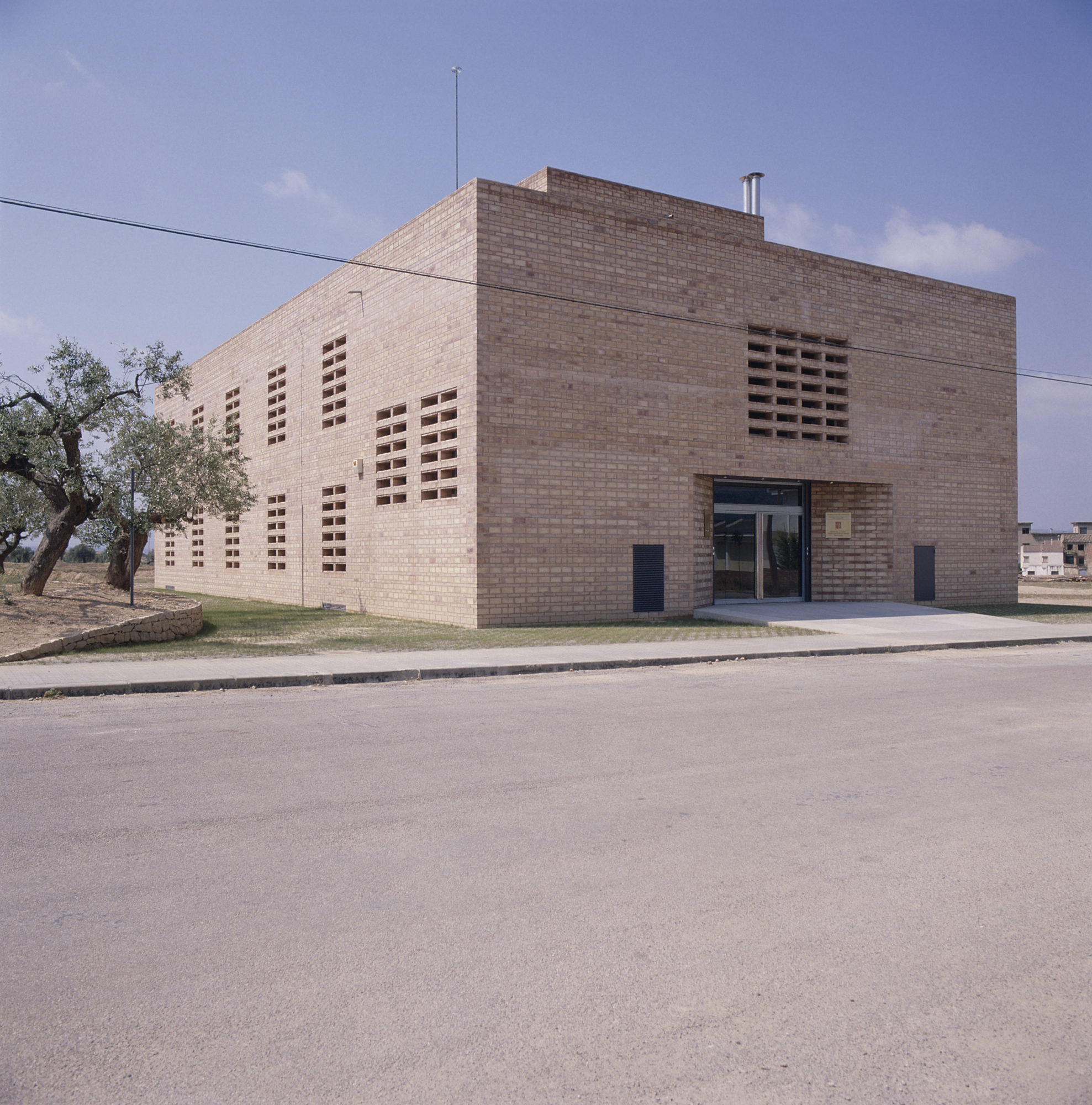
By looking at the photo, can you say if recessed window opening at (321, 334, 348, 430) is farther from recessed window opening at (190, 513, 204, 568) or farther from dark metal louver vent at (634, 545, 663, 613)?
recessed window opening at (190, 513, 204, 568)

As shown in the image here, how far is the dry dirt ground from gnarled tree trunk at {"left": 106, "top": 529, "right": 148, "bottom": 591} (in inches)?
43.7

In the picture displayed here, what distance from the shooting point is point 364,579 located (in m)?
23.4

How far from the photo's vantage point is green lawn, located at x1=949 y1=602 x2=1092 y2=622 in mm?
22594

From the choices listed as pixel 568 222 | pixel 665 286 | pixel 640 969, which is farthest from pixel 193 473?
pixel 640 969

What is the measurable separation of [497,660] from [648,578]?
8.01 meters

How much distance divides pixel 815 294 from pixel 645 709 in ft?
56.7

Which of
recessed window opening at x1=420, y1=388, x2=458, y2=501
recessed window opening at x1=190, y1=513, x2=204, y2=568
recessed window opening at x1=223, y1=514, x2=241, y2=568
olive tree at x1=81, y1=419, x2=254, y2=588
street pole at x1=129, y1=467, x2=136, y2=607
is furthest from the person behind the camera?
recessed window opening at x1=190, y1=513, x2=204, y2=568

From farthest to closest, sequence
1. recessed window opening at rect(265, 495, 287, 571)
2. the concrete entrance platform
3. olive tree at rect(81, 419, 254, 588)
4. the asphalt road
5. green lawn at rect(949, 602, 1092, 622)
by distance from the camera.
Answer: recessed window opening at rect(265, 495, 287, 571) → green lawn at rect(949, 602, 1092, 622) → olive tree at rect(81, 419, 254, 588) → the concrete entrance platform → the asphalt road

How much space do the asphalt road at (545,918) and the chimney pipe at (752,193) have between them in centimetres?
2018

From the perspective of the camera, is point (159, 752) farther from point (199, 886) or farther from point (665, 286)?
point (665, 286)

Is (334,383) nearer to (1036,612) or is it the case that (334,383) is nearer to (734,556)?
(734,556)

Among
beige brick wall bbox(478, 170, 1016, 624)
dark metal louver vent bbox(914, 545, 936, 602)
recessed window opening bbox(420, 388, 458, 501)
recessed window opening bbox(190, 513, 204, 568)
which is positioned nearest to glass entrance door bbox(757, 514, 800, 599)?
beige brick wall bbox(478, 170, 1016, 624)

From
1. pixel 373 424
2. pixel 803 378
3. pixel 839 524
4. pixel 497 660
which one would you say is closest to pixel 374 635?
pixel 497 660

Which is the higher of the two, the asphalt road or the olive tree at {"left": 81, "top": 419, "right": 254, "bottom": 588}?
the olive tree at {"left": 81, "top": 419, "right": 254, "bottom": 588}
